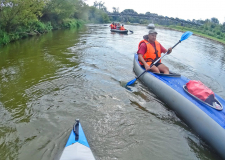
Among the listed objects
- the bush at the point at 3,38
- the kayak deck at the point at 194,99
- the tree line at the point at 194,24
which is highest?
the kayak deck at the point at 194,99

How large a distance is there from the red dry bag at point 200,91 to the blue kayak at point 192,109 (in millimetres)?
93

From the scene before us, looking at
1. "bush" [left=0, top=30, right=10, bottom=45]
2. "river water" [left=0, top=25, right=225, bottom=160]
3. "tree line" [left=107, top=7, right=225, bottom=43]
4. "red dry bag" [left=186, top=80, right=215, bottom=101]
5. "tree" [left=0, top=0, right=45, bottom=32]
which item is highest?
"tree" [left=0, top=0, right=45, bottom=32]

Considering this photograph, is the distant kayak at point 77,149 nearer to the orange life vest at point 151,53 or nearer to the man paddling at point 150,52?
the man paddling at point 150,52

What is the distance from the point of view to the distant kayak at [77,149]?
2133 millimetres

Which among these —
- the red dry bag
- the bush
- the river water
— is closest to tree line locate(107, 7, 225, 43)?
the red dry bag

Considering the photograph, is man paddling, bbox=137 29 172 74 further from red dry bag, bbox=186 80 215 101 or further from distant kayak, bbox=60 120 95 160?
distant kayak, bbox=60 120 95 160

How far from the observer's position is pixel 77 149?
2.23 metres

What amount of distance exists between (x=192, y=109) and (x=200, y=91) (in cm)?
42

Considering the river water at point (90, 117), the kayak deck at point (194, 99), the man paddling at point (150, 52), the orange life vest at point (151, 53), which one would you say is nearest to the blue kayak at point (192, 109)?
the kayak deck at point (194, 99)

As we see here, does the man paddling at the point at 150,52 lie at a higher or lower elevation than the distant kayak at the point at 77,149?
higher

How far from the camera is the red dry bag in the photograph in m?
3.26

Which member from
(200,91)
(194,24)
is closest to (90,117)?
(200,91)

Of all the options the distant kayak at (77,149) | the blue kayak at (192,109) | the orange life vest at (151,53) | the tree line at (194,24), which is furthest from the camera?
the tree line at (194,24)

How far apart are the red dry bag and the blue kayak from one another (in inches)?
3.7
